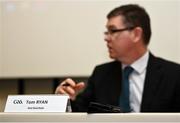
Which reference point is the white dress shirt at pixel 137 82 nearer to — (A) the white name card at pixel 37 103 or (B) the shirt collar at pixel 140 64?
(B) the shirt collar at pixel 140 64

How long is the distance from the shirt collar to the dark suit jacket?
1.5 inches

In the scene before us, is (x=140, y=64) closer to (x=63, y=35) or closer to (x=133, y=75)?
(x=133, y=75)

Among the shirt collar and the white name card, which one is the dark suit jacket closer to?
the shirt collar

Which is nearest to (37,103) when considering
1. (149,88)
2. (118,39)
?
(149,88)

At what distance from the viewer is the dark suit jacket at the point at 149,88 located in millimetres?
1705

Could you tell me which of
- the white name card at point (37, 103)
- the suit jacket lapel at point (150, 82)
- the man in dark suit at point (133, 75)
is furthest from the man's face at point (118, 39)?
the white name card at point (37, 103)

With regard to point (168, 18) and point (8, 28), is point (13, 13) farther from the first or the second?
point (168, 18)

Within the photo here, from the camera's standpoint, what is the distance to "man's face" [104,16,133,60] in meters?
2.05

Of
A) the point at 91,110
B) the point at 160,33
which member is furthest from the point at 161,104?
the point at 91,110

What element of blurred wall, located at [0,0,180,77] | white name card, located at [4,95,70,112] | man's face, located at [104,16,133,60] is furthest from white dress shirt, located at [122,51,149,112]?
white name card, located at [4,95,70,112]

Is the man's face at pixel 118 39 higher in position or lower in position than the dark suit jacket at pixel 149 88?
higher

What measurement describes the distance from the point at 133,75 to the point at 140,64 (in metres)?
0.08

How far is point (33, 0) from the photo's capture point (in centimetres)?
245

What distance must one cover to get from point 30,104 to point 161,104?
113 centimetres
